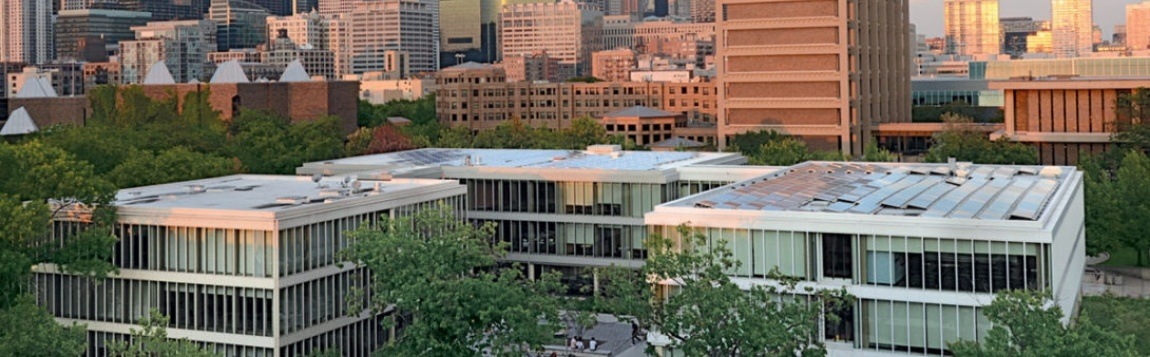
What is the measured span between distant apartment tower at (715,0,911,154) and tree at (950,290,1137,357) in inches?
4154

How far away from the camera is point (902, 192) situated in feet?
204

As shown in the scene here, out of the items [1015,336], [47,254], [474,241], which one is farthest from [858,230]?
[47,254]

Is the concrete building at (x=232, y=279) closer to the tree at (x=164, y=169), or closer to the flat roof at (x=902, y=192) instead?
the flat roof at (x=902, y=192)

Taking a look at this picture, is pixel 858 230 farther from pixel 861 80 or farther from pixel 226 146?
pixel 861 80

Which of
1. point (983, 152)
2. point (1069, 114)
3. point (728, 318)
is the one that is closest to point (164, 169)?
point (728, 318)

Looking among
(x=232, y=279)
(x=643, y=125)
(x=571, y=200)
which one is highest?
(x=643, y=125)

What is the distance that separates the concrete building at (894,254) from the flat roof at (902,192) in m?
0.18

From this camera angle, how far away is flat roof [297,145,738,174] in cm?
9248

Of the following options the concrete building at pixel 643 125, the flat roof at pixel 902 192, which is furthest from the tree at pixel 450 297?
the concrete building at pixel 643 125

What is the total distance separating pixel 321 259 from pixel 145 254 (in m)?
8.34

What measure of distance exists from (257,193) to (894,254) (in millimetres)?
35382

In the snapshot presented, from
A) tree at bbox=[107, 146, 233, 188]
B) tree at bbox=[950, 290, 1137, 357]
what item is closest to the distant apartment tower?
tree at bbox=[107, 146, 233, 188]

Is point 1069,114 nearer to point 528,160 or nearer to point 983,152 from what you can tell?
point 983,152

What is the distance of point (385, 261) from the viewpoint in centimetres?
4812
